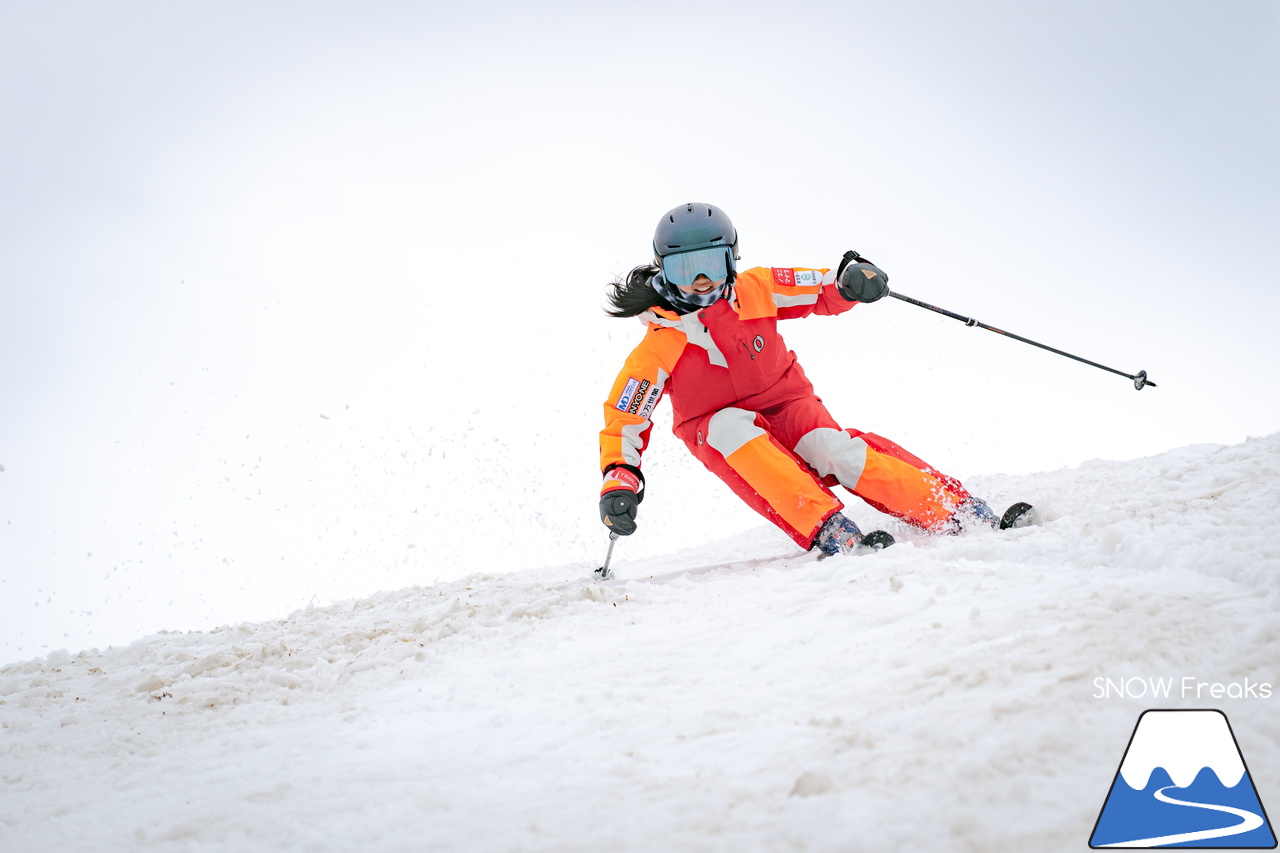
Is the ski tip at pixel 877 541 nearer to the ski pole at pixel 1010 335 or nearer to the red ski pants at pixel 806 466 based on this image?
the red ski pants at pixel 806 466

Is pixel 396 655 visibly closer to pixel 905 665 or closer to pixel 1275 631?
pixel 905 665

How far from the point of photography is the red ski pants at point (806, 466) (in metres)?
3.09

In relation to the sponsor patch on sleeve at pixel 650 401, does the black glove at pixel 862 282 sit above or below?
above

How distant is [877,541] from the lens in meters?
2.93

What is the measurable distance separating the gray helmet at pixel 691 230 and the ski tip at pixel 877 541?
1.42m

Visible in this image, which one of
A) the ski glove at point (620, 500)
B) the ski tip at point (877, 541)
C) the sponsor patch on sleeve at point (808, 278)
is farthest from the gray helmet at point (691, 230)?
the ski tip at point (877, 541)

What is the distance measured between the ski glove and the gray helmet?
1.01 m

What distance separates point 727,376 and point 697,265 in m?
0.51

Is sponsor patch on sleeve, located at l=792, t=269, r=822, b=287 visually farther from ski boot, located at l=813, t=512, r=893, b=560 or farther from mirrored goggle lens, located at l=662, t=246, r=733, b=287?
ski boot, located at l=813, t=512, r=893, b=560

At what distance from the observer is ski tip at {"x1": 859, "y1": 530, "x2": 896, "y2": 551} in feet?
9.58

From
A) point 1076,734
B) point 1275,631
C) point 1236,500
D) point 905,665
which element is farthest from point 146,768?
point 1236,500

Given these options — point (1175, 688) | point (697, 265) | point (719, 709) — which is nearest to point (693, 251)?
point (697, 265)

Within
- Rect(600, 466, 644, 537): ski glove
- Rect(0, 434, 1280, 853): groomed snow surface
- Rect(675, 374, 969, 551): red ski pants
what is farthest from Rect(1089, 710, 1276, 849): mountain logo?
Rect(600, 466, 644, 537): ski glove

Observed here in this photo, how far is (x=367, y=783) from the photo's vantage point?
5.36 ft
